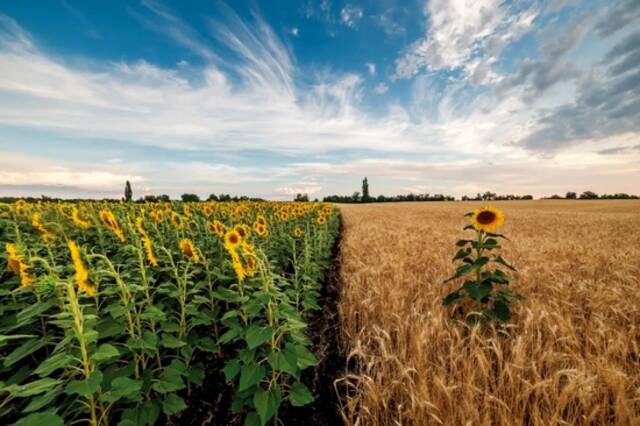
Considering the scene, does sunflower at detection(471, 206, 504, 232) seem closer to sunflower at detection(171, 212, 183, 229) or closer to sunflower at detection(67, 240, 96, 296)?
sunflower at detection(67, 240, 96, 296)

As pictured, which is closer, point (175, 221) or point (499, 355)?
point (499, 355)

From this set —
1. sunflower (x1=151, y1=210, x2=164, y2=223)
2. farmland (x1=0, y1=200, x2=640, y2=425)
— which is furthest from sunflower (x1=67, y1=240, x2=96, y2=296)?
sunflower (x1=151, y1=210, x2=164, y2=223)

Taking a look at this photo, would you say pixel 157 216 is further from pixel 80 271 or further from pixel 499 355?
pixel 499 355

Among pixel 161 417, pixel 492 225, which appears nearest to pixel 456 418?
pixel 492 225

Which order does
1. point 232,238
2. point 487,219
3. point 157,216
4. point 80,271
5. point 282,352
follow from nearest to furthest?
point 80,271 < point 282,352 < point 232,238 < point 487,219 < point 157,216

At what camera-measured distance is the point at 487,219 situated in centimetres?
392

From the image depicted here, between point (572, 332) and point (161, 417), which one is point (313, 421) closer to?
point (161, 417)

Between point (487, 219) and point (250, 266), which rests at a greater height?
point (487, 219)

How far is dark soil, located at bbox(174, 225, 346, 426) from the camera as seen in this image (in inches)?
118

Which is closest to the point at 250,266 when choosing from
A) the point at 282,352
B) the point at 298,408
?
the point at 282,352

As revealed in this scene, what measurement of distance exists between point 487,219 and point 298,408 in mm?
3103

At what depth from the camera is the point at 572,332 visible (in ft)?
10.7

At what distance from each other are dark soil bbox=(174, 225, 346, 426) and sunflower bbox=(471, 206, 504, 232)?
2.43 m

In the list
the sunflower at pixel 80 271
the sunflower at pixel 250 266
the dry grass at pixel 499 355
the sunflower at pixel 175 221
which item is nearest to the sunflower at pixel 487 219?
the dry grass at pixel 499 355
